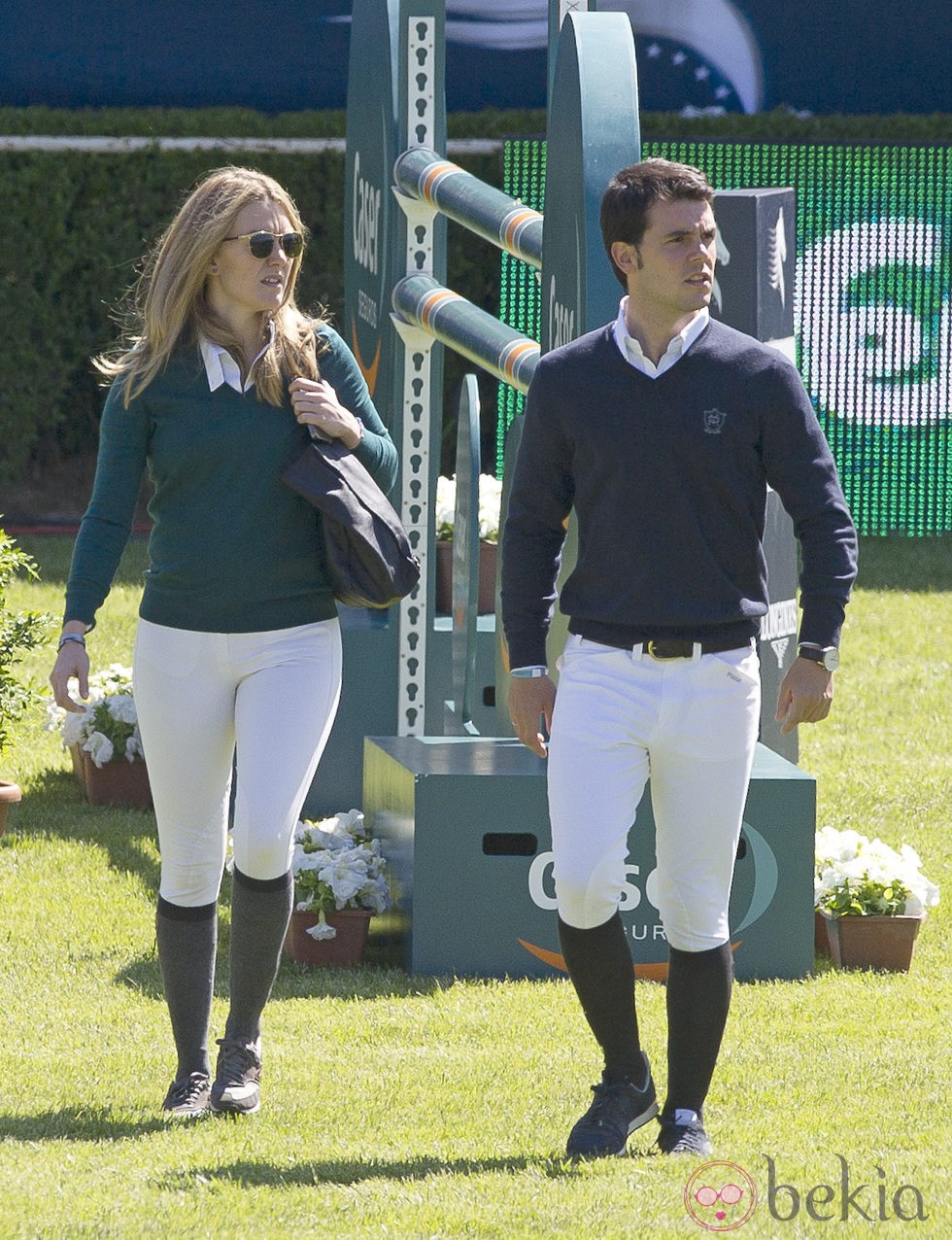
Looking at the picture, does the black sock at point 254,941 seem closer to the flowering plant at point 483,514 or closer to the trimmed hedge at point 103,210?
the flowering plant at point 483,514

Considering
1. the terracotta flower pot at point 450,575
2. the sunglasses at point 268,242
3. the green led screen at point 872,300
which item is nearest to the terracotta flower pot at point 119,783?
the terracotta flower pot at point 450,575

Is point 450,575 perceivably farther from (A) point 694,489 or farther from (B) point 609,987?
(A) point 694,489

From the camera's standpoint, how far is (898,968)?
5277 mm

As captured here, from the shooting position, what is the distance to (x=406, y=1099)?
411 cm

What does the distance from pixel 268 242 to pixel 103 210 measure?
32.7 feet

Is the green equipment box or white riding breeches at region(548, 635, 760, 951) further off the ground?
white riding breeches at region(548, 635, 760, 951)

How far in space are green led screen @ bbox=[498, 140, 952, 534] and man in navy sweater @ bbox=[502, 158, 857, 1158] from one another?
953cm

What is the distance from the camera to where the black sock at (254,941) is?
3916 millimetres

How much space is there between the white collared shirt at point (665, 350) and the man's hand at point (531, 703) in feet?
1.87

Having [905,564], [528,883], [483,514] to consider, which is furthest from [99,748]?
[905,564]

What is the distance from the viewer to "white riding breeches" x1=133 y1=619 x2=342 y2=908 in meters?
3.77

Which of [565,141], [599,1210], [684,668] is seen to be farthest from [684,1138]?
[565,141]

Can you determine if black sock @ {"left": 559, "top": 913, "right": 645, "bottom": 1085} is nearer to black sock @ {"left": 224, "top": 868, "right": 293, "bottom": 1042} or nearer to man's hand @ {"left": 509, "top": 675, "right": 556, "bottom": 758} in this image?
man's hand @ {"left": 509, "top": 675, "right": 556, "bottom": 758}

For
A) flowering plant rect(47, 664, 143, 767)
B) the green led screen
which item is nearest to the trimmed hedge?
the green led screen
